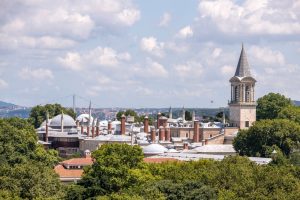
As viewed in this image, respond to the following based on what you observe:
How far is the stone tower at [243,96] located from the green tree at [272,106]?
9.41 m

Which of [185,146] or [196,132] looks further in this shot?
[196,132]

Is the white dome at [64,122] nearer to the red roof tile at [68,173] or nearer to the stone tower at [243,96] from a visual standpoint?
the stone tower at [243,96]

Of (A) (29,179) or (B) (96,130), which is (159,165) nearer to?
(A) (29,179)

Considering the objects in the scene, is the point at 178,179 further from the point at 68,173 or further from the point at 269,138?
the point at 269,138

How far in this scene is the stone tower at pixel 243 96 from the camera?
110000 mm

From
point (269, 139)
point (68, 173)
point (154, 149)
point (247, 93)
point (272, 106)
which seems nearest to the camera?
point (68, 173)

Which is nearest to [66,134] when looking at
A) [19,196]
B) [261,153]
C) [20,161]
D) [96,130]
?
[96,130]

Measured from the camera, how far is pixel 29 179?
60.4 meters

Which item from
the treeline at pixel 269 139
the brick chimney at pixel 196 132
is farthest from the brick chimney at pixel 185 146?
the treeline at pixel 269 139

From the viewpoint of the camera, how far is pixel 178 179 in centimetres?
6050

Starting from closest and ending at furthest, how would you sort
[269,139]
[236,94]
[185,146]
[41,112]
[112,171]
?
1. [112,171]
2. [269,139]
3. [185,146]
4. [236,94]
5. [41,112]

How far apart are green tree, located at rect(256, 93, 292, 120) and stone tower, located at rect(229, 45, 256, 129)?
941 centimetres

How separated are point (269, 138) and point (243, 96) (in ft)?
63.5

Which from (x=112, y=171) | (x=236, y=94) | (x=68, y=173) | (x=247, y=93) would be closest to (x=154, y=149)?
(x=68, y=173)
